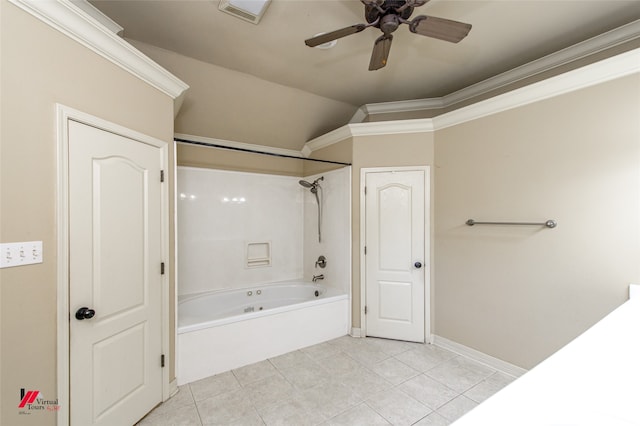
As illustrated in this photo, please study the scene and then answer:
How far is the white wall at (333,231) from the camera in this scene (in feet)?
10.6

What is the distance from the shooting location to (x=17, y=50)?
3.95 ft

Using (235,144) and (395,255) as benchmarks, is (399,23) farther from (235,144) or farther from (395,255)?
(235,144)

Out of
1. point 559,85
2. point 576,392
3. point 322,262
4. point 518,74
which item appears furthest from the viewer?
point 322,262

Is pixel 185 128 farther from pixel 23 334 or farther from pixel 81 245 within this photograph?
pixel 23 334

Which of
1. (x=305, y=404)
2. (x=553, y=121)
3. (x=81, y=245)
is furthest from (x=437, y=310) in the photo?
(x=81, y=245)

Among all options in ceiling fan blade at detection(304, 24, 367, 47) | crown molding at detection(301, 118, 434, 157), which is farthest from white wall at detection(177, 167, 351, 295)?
ceiling fan blade at detection(304, 24, 367, 47)

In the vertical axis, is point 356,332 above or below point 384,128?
below

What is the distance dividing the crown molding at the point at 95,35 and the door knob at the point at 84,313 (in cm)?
148

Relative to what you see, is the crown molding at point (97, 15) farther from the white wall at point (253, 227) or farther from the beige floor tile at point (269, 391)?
the beige floor tile at point (269, 391)

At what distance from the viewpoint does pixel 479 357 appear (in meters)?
2.53

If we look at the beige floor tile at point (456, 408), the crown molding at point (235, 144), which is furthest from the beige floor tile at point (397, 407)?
the crown molding at point (235, 144)

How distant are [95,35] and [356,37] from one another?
1850 mm

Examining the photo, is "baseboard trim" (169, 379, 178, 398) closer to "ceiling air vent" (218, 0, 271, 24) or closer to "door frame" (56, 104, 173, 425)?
"door frame" (56, 104, 173, 425)

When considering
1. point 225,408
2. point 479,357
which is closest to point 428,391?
point 479,357
